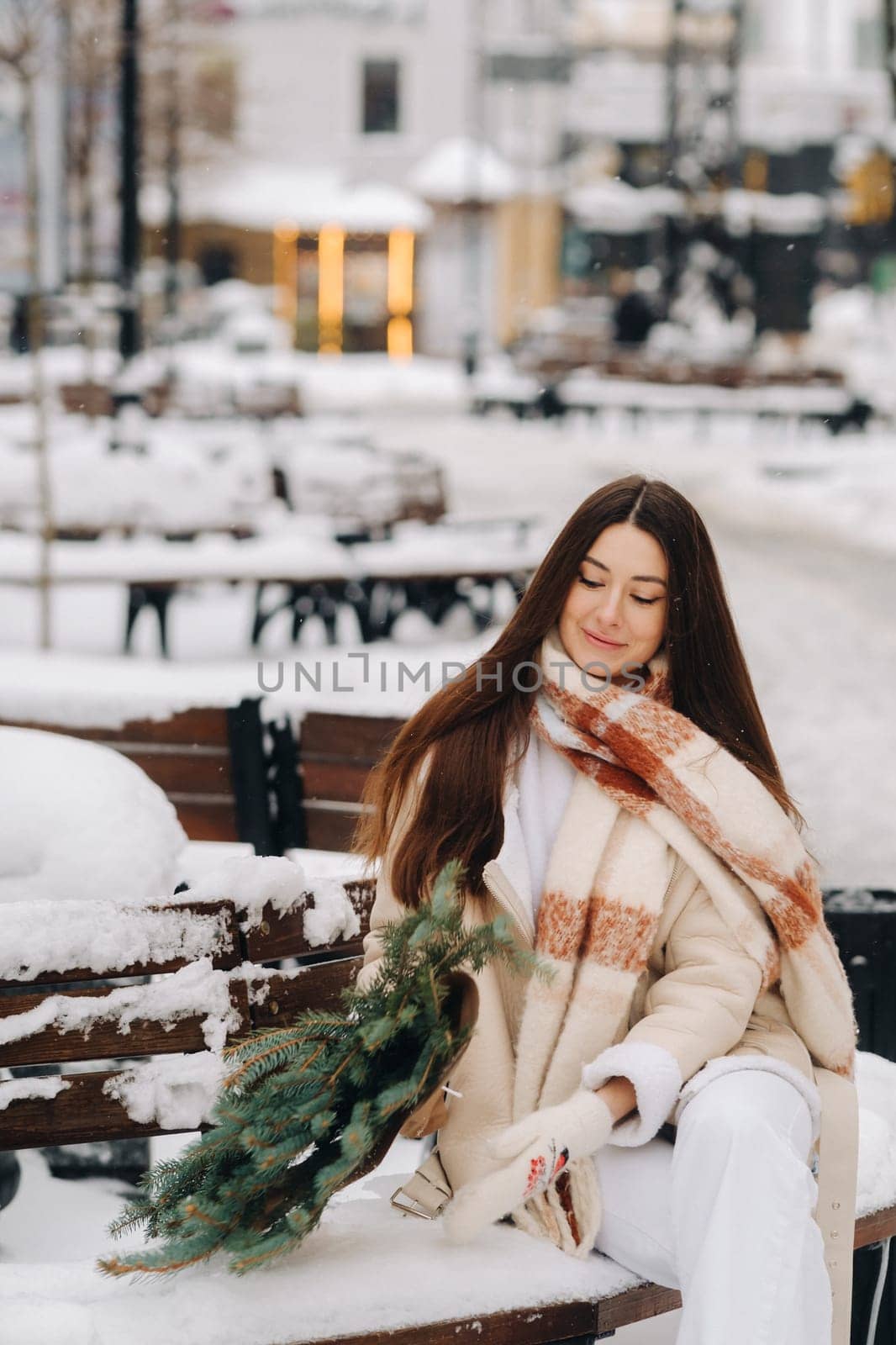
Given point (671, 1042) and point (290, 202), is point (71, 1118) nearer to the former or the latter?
point (671, 1042)

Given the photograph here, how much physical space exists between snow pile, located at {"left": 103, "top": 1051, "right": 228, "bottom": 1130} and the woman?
34 centimetres

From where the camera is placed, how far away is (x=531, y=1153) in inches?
92.0

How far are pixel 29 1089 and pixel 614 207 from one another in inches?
1499

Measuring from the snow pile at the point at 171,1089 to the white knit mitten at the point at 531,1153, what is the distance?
1.67 feet

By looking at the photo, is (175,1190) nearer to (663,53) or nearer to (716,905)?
(716,905)

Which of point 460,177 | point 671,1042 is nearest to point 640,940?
point 671,1042

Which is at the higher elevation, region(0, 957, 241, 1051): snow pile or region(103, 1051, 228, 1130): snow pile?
region(0, 957, 241, 1051): snow pile

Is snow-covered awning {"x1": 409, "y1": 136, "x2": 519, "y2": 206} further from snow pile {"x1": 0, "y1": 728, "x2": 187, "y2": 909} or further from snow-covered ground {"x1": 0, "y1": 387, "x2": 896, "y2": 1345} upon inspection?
snow pile {"x1": 0, "y1": 728, "x2": 187, "y2": 909}

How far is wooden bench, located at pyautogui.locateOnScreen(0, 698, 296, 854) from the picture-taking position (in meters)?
4.47

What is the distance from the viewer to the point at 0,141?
12.8 m

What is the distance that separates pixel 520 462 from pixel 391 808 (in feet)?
56.0

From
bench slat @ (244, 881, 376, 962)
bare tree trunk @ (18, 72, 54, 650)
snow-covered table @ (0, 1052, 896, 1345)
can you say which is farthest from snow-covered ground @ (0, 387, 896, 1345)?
bare tree trunk @ (18, 72, 54, 650)

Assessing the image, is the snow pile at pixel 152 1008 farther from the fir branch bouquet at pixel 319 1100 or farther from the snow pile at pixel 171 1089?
the fir branch bouquet at pixel 319 1100

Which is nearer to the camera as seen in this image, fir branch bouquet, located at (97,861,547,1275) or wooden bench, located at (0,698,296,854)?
fir branch bouquet, located at (97,861,547,1275)
